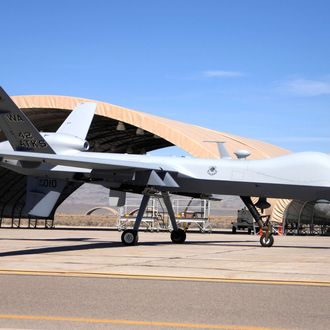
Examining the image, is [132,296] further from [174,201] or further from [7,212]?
[7,212]

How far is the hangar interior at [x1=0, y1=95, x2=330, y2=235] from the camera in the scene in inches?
1510

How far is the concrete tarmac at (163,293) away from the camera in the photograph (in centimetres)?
730

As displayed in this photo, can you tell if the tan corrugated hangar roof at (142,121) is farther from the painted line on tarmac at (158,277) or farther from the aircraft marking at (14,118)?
the painted line on tarmac at (158,277)

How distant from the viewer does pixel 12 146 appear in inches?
848

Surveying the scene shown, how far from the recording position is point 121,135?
166 feet

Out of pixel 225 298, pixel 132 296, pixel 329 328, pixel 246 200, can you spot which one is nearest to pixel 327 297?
pixel 225 298

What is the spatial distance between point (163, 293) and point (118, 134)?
41.2m

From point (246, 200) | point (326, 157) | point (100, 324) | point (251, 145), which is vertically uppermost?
point (251, 145)

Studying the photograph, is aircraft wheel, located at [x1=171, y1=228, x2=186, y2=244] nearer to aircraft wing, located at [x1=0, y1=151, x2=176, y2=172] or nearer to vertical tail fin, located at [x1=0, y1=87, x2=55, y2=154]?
aircraft wing, located at [x1=0, y1=151, x2=176, y2=172]

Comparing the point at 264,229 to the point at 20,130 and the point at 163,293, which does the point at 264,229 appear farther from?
the point at 163,293

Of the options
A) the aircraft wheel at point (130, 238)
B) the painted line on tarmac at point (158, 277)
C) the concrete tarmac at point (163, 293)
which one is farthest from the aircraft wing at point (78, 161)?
the painted line on tarmac at point (158, 277)

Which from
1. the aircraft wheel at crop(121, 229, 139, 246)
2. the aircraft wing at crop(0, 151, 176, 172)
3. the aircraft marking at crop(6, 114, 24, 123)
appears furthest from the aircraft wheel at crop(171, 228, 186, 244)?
the aircraft marking at crop(6, 114, 24, 123)

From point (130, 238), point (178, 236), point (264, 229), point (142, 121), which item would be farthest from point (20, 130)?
point (142, 121)

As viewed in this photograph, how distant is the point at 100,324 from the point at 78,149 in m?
15.7
